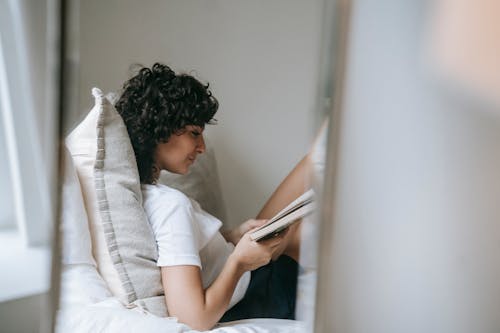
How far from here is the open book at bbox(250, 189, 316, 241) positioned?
1.06 m

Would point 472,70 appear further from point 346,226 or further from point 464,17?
point 346,226

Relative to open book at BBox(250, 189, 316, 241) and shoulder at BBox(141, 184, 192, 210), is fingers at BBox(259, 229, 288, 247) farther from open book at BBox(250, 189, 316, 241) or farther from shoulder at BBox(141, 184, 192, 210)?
shoulder at BBox(141, 184, 192, 210)

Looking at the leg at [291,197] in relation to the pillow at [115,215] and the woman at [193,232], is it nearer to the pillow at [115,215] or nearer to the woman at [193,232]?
the woman at [193,232]

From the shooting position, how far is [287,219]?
1.06 meters

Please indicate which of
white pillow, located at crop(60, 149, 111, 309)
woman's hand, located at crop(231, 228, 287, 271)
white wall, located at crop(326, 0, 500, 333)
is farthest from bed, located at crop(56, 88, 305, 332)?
white wall, located at crop(326, 0, 500, 333)

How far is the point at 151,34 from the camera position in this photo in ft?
3.45

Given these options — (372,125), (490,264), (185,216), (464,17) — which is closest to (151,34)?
(185,216)

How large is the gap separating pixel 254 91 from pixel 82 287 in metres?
0.44

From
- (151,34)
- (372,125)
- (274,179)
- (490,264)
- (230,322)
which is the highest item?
(151,34)

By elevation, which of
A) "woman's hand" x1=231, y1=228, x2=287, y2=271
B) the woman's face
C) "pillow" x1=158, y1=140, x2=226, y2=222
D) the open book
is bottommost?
"woman's hand" x1=231, y1=228, x2=287, y2=271

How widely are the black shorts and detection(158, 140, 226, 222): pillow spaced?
0.40ft

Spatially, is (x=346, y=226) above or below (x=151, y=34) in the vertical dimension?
below

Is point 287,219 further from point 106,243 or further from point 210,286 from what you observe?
point 106,243

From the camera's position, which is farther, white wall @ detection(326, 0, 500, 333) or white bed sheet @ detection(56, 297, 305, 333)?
white wall @ detection(326, 0, 500, 333)
